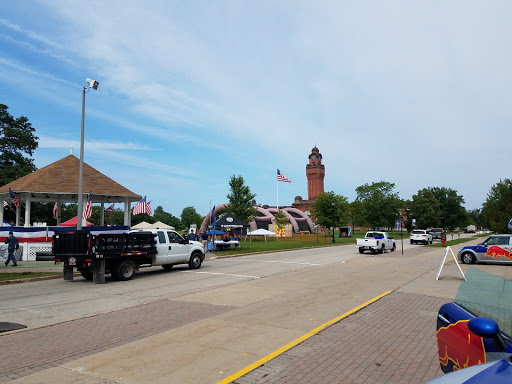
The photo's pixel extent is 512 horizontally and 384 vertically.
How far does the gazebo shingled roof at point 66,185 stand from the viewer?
2859 centimetres

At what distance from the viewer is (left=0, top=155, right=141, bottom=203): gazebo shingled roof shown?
28594 mm

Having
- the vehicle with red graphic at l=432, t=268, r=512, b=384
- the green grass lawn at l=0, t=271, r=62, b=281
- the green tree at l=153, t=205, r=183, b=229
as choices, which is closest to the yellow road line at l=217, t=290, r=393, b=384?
the vehicle with red graphic at l=432, t=268, r=512, b=384

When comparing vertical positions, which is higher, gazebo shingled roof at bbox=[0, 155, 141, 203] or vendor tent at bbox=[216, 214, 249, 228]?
gazebo shingled roof at bbox=[0, 155, 141, 203]

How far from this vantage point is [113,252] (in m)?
14.6

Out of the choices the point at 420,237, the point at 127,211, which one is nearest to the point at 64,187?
the point at 127,211

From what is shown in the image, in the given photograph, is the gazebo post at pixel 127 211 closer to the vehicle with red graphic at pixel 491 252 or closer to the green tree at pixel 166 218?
the vehicle with red graphic at pixel 491 252

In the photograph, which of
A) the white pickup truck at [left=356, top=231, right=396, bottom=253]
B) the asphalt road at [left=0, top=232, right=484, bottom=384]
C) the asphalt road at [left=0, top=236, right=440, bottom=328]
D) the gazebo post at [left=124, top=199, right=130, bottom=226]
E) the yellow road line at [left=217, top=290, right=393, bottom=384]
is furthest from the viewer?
the gazebo post at [left=124, top=199, right=130, bottom=226]

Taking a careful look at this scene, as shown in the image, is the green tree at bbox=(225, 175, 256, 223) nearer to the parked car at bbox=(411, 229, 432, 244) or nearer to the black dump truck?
the parked car at bbox=(411, 229, 432, 244)

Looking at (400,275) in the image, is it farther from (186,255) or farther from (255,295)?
(186,255)

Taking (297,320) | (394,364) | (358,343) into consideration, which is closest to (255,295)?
(297,320)

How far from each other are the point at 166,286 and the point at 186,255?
481 centimetres

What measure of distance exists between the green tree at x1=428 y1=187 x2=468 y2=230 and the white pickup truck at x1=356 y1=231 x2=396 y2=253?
97.7m

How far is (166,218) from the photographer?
148 meters

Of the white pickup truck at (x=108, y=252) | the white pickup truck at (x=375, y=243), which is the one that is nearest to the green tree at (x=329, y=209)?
the white pickup truck at (x=375, y=243)
